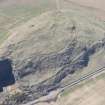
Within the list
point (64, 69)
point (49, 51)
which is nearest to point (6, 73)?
point (49, 51)

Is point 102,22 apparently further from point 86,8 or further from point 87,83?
point 87,83

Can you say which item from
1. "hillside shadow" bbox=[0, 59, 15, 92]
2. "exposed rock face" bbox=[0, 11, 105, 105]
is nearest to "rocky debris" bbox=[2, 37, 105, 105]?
"exposed rock face" bbox=[0, 11, 105, 105]

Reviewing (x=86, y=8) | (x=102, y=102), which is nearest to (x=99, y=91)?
(x=102, y=102)

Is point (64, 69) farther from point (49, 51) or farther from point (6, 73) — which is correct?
point (6, 73)

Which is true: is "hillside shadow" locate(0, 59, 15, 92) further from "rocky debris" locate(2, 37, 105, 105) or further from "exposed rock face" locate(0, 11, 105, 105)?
"rocky debris" locate(2, 37, 105, 105)

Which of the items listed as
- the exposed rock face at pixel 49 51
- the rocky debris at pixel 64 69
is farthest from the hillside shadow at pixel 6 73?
the rocky debris at pixel 64 69

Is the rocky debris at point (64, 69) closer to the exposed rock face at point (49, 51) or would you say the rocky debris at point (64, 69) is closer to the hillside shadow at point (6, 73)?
the exposed rock face at point (49, 51)
